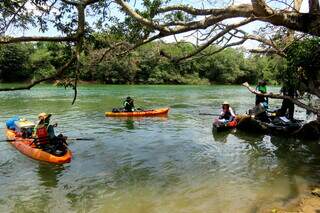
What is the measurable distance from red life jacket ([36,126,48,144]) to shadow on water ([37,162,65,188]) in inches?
38.5

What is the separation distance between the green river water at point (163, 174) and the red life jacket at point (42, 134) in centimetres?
69

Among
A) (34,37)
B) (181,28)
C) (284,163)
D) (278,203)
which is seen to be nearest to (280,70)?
(284,163)

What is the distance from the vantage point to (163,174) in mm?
10758

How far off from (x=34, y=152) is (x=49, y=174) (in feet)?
6.03

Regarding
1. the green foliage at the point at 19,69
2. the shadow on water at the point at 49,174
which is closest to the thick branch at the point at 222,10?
the shadow on water at the point at 49,174

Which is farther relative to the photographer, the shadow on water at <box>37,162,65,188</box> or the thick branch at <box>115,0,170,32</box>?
the shadow on water at <box>37,162,65,188</box>

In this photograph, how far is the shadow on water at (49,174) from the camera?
10164 mm

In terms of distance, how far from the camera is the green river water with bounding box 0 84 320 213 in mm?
8531

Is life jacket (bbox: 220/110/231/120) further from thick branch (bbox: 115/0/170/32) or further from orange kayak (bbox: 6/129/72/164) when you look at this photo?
thick branch (bbox: 115/0/170/32)

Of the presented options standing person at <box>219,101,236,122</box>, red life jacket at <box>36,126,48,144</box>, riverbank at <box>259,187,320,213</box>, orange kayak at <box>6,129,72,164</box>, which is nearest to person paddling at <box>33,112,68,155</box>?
red life jacket at <box>36,126,48,144</box>

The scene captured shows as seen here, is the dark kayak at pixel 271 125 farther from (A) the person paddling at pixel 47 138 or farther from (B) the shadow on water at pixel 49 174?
(B) the shadow on water at pixel 49 174

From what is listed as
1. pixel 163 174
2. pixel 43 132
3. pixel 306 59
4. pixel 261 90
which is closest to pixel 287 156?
pixel 306 59

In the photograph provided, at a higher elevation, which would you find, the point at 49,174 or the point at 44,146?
the point at 44,146

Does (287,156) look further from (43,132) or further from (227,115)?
(43,132)
